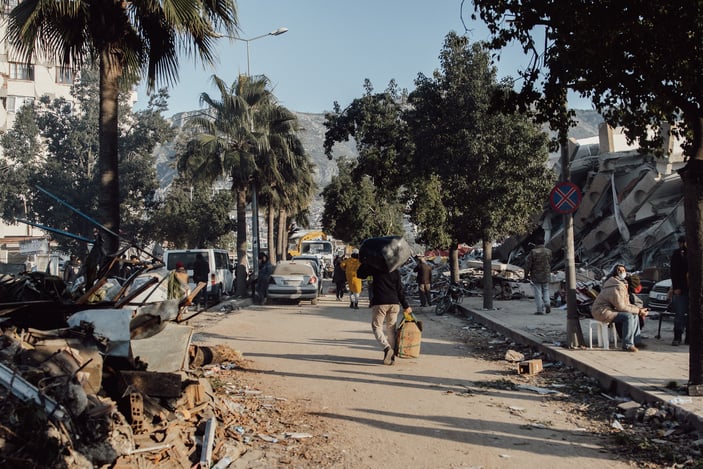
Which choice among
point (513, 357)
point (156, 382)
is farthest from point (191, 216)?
point (156, 382)

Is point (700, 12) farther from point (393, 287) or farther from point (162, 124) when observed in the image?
point (162, 124)

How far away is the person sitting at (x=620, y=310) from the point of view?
1075 centimetres

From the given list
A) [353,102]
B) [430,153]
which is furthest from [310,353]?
[353,102]

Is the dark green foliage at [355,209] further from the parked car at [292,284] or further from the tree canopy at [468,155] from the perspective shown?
the tree canopy at [468,155]

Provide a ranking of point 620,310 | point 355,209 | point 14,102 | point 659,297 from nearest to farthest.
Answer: point 620,310, point 659,297, point 355,209, point 14,102

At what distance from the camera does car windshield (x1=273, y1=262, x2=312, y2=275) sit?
965 inches

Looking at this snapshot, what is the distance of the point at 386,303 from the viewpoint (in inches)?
414

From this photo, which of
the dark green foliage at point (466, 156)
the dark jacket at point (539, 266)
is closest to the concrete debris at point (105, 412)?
the dark jacket at point (539, 266)

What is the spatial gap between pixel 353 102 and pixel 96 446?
27.6 m

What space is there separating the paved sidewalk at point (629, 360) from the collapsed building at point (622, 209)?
261 inches

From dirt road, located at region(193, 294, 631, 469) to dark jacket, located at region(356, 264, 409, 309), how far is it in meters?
0.96

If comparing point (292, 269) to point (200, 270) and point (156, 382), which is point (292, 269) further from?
point (156, 382)

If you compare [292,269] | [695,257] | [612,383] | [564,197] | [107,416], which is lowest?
[612,383]

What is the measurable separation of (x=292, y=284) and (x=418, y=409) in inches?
668
